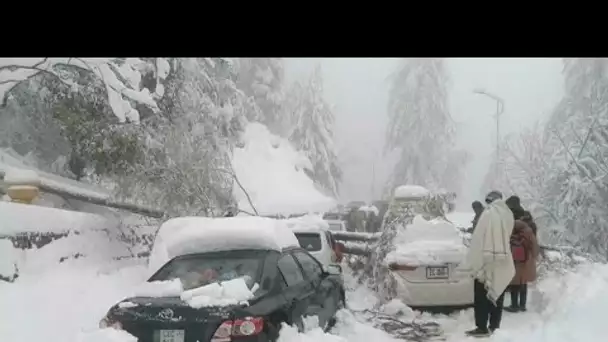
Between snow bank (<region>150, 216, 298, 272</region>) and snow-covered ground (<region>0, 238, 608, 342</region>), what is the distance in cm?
26

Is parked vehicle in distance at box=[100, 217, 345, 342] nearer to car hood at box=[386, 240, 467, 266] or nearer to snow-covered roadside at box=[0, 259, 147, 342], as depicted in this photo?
snow-covered roadside at box=[0, 259, 147, 342]

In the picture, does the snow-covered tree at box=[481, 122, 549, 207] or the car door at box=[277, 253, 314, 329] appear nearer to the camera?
the car door at box=[277, 253, 314, 329]

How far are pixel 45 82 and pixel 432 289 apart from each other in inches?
158

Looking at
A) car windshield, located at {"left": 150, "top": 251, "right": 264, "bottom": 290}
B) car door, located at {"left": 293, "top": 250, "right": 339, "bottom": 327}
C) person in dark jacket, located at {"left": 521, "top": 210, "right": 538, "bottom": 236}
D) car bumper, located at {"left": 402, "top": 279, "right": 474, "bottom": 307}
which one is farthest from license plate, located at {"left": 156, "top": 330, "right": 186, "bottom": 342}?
person in dark jacket, located at {"left": 521, "top": 210, "right": 538, "bottom": 236}

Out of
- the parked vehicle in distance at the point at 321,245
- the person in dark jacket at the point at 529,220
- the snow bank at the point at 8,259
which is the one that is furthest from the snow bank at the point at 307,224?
the snow bank at the point at 8,259

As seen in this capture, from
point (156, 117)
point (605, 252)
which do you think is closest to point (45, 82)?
point (156, 117)

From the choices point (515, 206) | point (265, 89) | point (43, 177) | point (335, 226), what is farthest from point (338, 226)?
point (43, 177)

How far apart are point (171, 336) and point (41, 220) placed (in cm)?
241

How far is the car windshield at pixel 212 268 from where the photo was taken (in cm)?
430

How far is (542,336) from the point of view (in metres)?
5.18

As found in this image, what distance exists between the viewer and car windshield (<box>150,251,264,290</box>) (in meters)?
4.30

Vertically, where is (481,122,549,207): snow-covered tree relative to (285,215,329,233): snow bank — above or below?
above

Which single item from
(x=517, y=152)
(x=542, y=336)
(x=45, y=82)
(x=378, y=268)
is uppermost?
(x=45, y=82)
